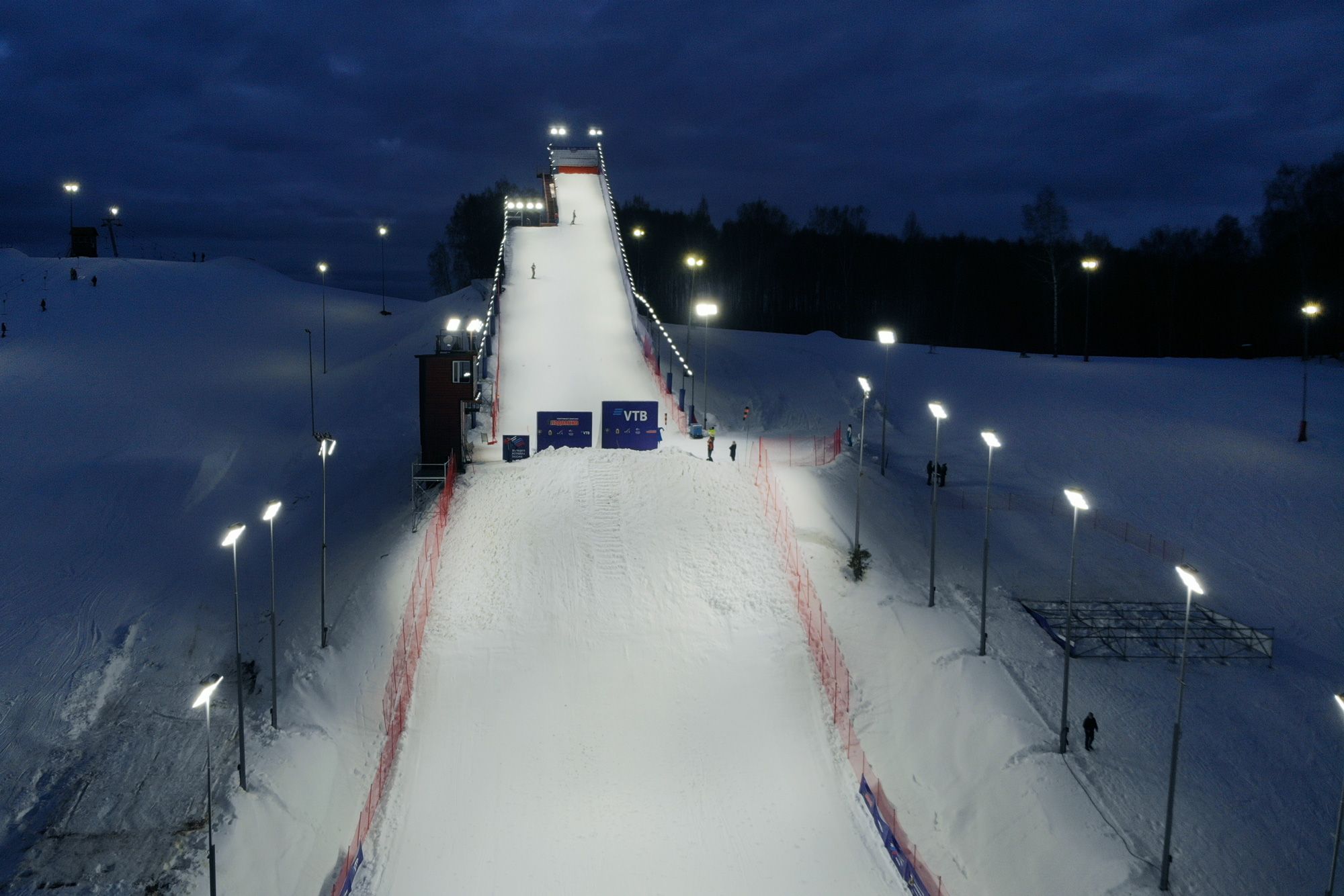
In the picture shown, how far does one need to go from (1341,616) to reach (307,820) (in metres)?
26.3

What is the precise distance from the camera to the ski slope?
1463 centimetres

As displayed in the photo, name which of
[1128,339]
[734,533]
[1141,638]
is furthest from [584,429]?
[1128,339]

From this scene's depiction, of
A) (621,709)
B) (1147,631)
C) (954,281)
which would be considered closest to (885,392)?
(1147,631)

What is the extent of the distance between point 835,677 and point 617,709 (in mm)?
4967

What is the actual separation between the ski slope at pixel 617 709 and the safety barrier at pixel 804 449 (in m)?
3.21

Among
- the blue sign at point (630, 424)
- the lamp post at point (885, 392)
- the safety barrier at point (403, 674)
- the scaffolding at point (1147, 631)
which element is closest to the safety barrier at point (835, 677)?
the blue sign at point (630, 424)

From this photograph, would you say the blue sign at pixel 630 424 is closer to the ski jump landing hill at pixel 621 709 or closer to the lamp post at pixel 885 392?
the ski jump landing hill at pixel 621 709

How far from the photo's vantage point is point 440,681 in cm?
1891

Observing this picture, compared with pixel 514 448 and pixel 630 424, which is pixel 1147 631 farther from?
pixel 514 448

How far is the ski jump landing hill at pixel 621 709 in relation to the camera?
14.6m

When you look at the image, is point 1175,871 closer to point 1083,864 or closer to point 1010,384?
point 1083,864

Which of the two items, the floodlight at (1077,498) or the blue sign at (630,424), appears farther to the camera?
the blue sign at (630,424)

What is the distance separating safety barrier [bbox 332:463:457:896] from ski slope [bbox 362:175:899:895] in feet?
0.91

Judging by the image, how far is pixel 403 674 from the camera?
1919cm
